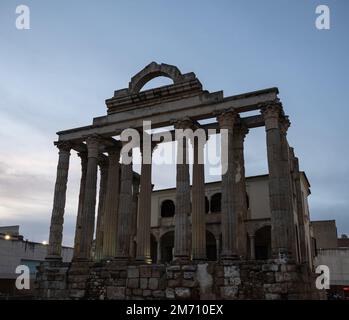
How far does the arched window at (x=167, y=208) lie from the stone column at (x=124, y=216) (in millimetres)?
14930

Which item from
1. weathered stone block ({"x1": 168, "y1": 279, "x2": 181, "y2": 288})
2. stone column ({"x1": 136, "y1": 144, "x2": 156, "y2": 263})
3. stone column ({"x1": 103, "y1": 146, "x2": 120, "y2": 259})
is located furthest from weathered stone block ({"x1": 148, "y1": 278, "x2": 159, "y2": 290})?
stone column ({"x1": 103, "y1": 146, "x2": 120, "y2": 259})

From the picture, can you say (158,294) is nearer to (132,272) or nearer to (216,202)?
(132,272)

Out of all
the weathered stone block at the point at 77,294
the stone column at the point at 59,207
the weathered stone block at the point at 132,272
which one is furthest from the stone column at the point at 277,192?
the stone column at the point at 59,207

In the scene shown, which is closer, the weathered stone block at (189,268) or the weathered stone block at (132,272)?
the weathered stone block at (189,268)

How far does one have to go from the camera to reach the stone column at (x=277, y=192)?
17297 millimetres

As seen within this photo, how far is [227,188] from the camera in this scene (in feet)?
63.0

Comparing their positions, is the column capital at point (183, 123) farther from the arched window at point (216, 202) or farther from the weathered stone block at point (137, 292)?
the arched window at point (216, 202)

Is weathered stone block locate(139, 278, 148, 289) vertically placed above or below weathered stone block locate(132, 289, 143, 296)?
above

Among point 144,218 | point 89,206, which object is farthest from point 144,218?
point 89,206

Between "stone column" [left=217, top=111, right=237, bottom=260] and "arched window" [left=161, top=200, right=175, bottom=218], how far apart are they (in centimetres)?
1840

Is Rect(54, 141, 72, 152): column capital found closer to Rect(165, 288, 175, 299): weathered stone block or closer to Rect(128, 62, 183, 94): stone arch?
Rect(128, 62, 183, 94): stone arch

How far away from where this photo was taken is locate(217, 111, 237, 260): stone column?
60.4ft
